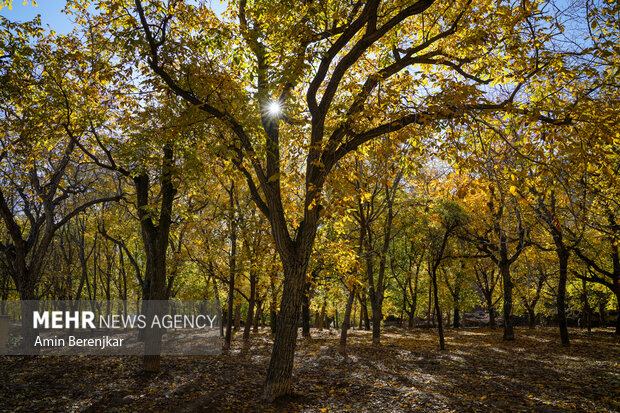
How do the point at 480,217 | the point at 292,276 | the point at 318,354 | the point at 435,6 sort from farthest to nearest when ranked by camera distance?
1. the point at 480,217
2. the point at 318,354
3. the point at 435,6
4. the point at 292,276

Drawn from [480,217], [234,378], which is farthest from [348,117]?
[480,217]

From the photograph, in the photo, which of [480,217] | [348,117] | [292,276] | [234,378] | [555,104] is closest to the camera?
[555,104]

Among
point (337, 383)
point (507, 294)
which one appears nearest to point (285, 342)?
point (337, 383)

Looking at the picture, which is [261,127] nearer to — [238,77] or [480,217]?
[238,77]

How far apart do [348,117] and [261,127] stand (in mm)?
2107

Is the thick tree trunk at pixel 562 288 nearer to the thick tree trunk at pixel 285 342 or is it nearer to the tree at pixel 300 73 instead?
the tree at pixel 300 73

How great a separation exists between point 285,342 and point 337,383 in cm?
272

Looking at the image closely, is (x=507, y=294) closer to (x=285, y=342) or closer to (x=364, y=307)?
(x=364, y=307)

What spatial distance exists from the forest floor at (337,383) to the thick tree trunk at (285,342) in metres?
0.27

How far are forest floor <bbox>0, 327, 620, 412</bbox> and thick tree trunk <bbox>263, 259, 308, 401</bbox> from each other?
10.4 inches

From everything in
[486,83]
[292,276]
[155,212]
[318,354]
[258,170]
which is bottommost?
[318,354]

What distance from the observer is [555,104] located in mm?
5312

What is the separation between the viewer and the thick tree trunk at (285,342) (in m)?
6.25

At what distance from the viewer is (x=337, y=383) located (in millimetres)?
8039
